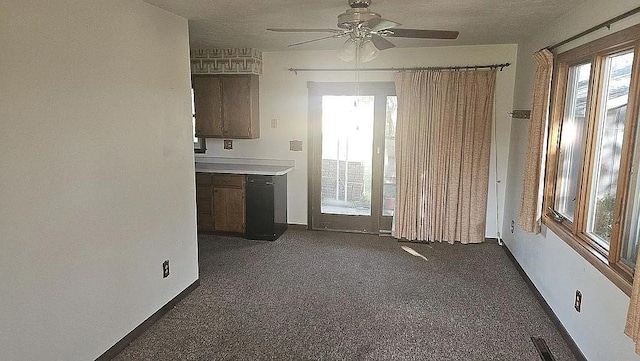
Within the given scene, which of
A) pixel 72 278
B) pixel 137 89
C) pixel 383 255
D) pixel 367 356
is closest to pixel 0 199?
pixel 72 278

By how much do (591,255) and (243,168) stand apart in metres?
3.86

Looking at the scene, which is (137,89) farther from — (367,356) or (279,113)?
(279,113)

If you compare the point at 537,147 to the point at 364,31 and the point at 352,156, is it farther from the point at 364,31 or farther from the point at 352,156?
the point at 352,156

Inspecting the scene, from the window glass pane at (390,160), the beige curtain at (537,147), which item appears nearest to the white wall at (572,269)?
the beige curtain at (537,147)

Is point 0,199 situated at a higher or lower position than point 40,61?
lower

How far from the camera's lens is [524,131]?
429 centimetres

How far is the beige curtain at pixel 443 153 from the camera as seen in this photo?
4863 mm

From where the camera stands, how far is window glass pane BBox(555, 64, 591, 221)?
312 cm

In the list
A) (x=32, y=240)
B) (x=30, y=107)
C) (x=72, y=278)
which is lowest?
(x=72, y=278)

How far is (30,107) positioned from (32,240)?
65 centimetres

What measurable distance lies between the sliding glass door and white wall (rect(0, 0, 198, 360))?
2243 millimetres

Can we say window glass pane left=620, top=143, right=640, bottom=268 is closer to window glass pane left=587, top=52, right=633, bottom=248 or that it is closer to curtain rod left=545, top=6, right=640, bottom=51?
window glass pane left=587, top=52, right=633, bottom=248

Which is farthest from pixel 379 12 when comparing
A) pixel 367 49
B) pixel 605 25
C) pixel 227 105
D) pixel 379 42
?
pixel 227 105

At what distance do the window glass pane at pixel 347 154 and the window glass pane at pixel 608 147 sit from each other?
284 cm
